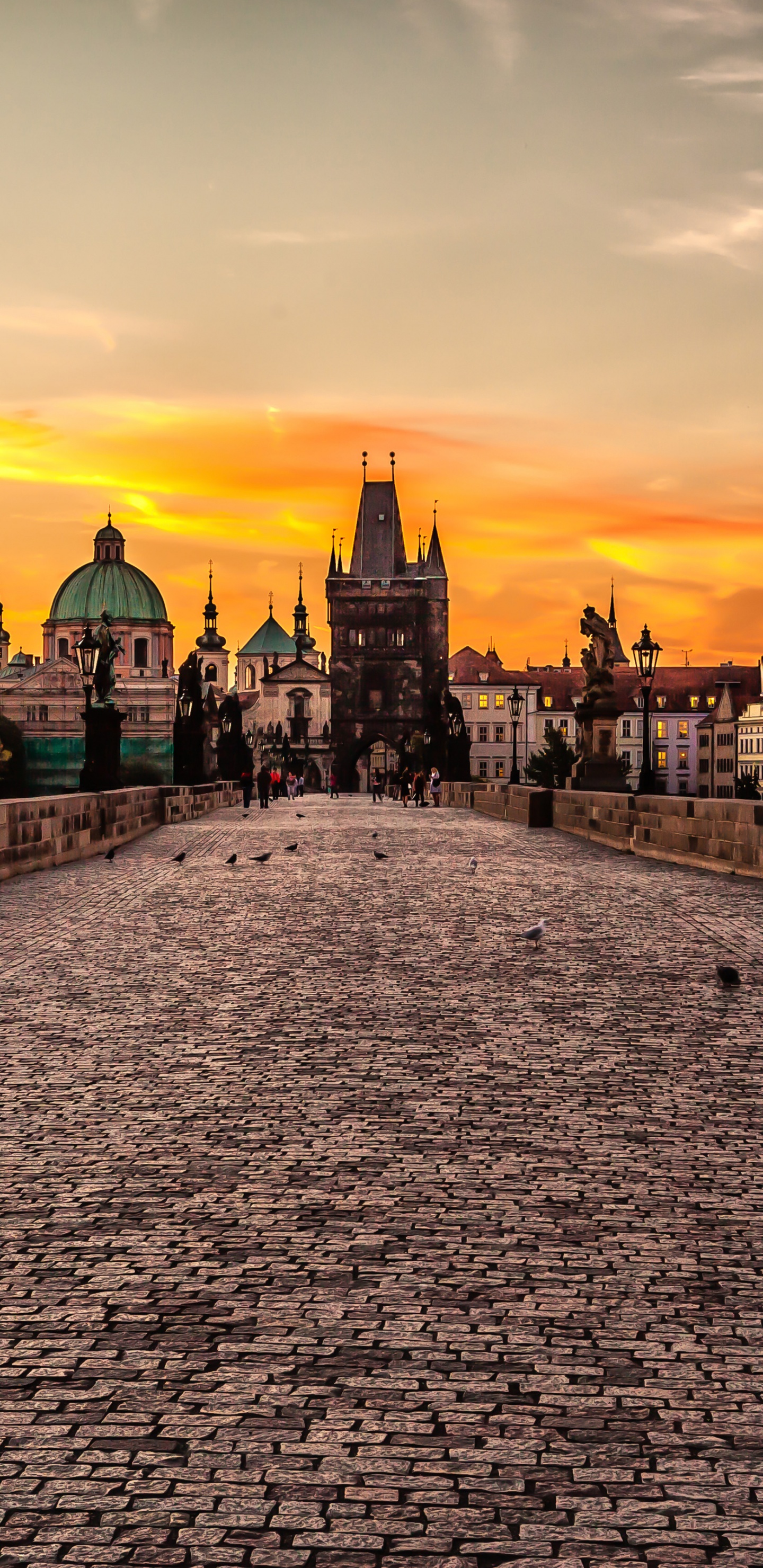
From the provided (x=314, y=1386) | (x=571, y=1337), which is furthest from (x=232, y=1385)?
(x=571, y=1337)

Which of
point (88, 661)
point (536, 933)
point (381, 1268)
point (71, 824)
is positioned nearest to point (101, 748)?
point (88, 661)

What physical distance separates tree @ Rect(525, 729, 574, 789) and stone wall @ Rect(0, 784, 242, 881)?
9756cm

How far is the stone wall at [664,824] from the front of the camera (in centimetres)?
1944

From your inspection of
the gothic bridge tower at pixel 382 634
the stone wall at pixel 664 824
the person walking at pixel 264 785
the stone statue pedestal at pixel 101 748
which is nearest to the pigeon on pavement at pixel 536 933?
the stone wall at pixel 664 824

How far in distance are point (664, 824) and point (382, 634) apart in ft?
429

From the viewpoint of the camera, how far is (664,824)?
23.7m

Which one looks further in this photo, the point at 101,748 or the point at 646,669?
the point at 646,669

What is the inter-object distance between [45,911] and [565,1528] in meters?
12.7

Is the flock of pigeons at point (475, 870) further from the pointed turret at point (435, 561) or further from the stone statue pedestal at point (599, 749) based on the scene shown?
the pointed turret at point (435, 561)

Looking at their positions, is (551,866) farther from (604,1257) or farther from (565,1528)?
(565,1528)

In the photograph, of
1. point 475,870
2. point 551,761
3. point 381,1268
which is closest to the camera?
point 381,1268

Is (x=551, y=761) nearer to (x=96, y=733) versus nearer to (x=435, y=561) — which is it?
(x=435, y=561)

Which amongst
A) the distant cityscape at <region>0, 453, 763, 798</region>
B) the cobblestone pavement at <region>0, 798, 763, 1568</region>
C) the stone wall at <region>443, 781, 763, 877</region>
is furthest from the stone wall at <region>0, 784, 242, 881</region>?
the distant cityscape at <region>0, 453, 763, 798</region>

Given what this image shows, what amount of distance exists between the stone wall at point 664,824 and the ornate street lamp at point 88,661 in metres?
9.30
